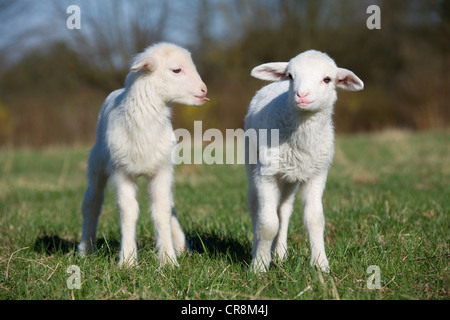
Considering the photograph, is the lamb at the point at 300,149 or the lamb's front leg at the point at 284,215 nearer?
the lamb at the point at 300,149

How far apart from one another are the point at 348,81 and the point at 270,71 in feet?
1.83

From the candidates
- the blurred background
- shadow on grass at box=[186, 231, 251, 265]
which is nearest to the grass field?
shadow on grass at box=[186, 231, 251, 265]

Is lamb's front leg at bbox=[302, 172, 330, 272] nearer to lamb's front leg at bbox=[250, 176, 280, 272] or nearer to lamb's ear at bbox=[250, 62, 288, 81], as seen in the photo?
lamb's front leg at bbox=[250, 176, 280, 272]

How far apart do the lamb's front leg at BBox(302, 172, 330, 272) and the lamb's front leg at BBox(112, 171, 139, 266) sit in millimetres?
1300

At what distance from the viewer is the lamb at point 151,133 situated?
3.65 meters

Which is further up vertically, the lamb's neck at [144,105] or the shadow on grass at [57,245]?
the lamb's neck at [144,105]

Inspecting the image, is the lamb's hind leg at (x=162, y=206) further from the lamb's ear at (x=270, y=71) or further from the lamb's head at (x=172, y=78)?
the lamb's ear at (x=270, y=71)

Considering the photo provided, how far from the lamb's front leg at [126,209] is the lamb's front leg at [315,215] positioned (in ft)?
4.26

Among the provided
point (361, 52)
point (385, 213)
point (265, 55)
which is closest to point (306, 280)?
point (385, 213)

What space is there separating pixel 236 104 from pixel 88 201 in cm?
1562

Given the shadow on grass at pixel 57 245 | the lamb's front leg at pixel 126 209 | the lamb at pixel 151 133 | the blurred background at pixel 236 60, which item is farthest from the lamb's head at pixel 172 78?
the blurred background at pixel 236 60

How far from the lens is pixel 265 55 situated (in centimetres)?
2481

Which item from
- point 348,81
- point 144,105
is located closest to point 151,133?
point 144,105
